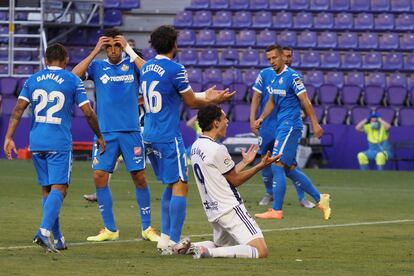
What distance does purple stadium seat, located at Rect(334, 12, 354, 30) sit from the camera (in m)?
33.1

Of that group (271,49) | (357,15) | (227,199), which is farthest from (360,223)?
(357,15)

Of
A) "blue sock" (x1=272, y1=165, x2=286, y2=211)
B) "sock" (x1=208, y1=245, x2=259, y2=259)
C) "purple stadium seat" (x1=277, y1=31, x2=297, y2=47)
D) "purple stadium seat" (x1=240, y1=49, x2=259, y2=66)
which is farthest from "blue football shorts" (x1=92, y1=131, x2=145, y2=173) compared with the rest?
"purple stadium seat" (x1=277, y1=31, x2=297, y2=47)

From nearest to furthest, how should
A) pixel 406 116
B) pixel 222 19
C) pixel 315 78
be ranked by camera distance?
pixel 406 116, pixel 315 78, pixel 222 19

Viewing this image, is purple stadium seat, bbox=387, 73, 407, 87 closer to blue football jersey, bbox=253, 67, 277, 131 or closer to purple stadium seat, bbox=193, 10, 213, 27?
purple stadium seat, bbox=193, 10, 213, 27

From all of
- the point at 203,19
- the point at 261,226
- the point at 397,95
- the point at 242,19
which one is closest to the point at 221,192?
the point at 261,226

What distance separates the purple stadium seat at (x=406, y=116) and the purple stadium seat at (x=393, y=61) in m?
2.34

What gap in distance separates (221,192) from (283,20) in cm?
2328

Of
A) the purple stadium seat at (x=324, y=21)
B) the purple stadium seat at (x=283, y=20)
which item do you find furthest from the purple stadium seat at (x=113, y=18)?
the purple stadium seat at (x=324, y=21)

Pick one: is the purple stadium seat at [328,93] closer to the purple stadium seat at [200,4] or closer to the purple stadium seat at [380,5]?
the purple stadium seat at [380,5]

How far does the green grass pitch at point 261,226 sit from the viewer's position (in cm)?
970

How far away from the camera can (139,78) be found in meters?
12.4

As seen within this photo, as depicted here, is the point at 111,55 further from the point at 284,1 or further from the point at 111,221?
the point at 284,1

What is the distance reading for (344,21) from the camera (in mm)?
33125

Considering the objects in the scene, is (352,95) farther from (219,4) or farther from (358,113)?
(219,4)
